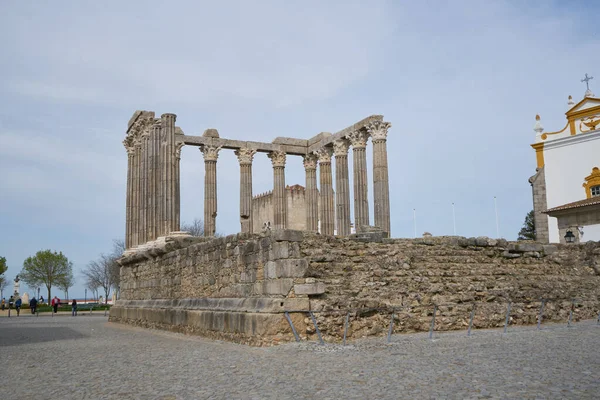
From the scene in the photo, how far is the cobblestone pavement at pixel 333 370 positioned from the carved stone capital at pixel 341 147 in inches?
599

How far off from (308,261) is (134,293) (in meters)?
12.0

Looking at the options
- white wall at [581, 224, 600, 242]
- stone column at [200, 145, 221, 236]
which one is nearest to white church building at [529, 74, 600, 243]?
white wall at [581, 224, 600, 242]

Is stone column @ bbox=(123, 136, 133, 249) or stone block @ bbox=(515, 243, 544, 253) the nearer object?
stone block @ bbox=(515, 243, 544, 253)

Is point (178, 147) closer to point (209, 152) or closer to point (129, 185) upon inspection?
point (209, 152)

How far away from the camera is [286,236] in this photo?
35.0 ft

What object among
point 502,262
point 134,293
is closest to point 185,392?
point 502,262

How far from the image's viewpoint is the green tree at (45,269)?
6444 centimetres

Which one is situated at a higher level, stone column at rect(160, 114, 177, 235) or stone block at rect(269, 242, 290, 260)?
stone column at rect(160, 114, 177, 235)

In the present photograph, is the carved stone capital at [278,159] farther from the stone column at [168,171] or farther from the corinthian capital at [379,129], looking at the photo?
the stone column at [168,171]

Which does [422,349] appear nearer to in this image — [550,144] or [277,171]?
[277,171]

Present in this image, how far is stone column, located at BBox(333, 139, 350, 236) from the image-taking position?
83.6 ft

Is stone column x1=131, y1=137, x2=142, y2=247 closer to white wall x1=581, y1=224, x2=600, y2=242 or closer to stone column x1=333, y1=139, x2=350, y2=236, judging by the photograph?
stone column x1=333, y1=139, x2=350, y2=236

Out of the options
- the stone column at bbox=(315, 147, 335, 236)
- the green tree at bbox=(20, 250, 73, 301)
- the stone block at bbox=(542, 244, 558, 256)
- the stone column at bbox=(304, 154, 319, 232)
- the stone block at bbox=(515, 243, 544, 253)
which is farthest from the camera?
the green tree at bbox=(20, 250, 73, 301)

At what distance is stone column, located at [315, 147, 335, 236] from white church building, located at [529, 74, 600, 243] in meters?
13.2
